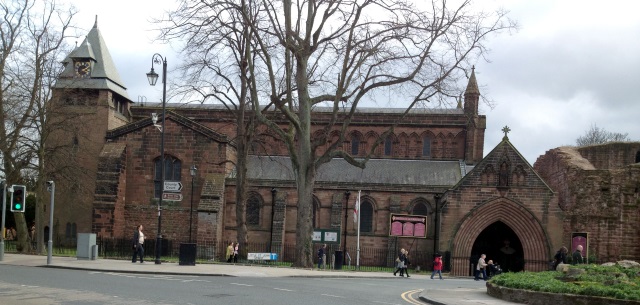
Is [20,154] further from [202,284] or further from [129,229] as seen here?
[202,284]

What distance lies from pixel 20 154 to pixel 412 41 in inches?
803

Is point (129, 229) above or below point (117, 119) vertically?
below

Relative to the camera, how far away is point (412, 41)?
30.0m

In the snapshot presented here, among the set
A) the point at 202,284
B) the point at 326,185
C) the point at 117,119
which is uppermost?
the point at 117,119

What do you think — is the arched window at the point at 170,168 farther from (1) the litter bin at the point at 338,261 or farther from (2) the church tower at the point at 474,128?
(2) the church tower at the point at 474,128

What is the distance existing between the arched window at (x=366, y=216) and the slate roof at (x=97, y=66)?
18.0 meters

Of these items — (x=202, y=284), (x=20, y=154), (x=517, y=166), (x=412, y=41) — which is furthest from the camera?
(x=517, y=166)

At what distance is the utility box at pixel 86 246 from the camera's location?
29.7 m

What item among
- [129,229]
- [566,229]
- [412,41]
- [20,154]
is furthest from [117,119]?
[566,229]

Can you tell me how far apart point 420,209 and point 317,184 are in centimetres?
652

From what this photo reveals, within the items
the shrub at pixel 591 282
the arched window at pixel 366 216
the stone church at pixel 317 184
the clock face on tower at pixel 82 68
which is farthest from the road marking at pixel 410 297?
the clock face on tower at pixel 82 68

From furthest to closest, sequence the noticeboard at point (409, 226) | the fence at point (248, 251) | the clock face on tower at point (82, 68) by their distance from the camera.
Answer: the clock face on tower at point (82, 68), the noticeboard at point (409, 226), the fence at point (248, 251)

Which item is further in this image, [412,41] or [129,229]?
[129,229]

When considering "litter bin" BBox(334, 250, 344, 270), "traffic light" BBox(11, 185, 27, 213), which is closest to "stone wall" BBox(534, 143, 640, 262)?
"litter bin" BBox(334, 250, 344, 270)
